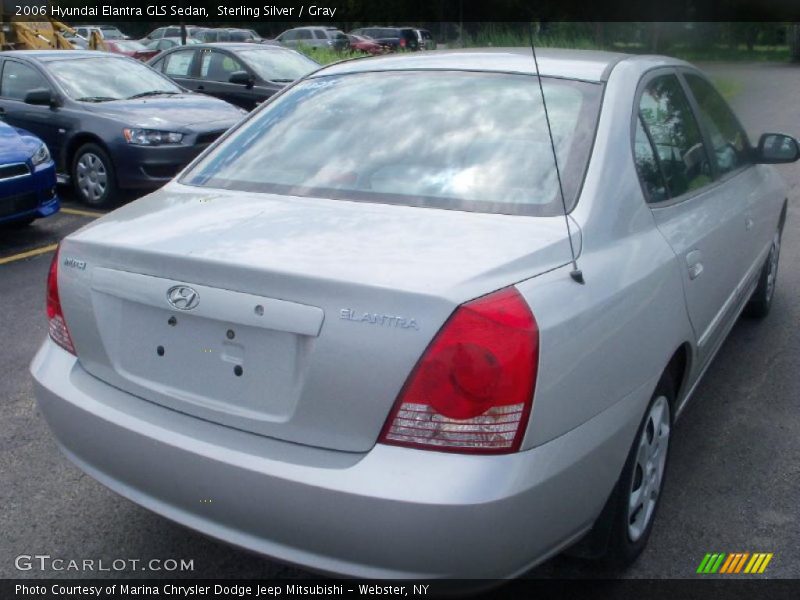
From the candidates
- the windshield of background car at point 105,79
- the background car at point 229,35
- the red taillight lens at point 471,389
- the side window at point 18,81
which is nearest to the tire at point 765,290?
the red taillight lens at point 471,389

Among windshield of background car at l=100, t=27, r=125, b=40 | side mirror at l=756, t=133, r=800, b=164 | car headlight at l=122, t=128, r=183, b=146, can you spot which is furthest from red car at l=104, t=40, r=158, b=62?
side mirror at l=756, t=133, r=800, b=164

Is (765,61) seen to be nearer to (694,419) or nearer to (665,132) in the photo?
(665,132)

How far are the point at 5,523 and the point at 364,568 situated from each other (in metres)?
1.59

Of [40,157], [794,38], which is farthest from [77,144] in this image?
[794,38]

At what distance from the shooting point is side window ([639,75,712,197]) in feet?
10.3

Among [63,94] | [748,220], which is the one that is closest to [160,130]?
[63,94]

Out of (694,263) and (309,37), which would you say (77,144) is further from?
(309,37)

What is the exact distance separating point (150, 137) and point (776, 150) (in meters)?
5.95

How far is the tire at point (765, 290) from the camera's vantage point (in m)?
4.98

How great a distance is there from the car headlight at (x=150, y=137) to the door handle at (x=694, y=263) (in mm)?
6354

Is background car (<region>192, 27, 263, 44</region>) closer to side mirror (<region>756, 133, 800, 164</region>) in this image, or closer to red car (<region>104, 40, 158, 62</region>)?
red car (<region>104, 40, 158, 62</region>)

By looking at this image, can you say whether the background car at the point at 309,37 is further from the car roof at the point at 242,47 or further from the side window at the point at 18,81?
the side window at the point at 18,81

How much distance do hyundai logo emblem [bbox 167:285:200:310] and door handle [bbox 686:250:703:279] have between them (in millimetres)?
1628

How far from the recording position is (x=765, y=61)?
3055 millimetres
